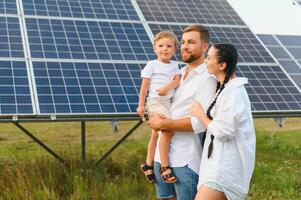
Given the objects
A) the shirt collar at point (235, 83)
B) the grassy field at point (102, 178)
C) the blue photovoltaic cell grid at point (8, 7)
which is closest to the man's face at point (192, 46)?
the shirt collar at point (235, 83)

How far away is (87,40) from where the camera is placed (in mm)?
9586

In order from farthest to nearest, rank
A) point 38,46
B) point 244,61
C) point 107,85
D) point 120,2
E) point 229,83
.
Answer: point 120,2, point 244,61, point 38,46, point 107,85, point 229,83

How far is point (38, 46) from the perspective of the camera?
9000 millimetres

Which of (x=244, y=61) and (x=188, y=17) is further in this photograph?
(x=188, y=17)

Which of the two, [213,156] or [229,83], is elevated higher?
[229,83]

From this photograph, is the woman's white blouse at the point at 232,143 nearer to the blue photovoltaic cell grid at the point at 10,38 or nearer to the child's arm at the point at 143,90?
the child's arm at the point at 143,90

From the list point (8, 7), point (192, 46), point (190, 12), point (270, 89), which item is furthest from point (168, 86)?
point (190, 12)

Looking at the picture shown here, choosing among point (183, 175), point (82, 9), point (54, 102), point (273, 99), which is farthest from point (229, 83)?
point (82, 9)

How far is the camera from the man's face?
394 centimetres

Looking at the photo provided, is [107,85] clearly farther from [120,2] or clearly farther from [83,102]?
[120,2]

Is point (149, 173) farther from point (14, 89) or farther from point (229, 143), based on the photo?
point (14, 89)

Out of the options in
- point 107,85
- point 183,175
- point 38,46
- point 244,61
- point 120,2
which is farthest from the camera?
point 120,2

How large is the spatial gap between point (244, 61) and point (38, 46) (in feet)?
13.2

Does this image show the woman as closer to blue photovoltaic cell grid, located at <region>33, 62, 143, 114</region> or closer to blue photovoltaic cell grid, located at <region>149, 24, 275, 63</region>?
blue photovoltaic cell grid, located at <region>33, 62, 143, 114</region>
